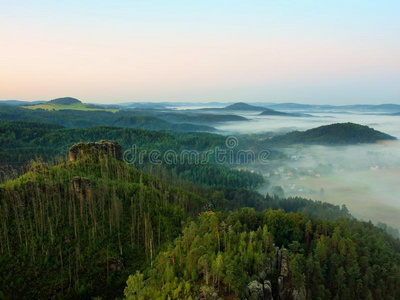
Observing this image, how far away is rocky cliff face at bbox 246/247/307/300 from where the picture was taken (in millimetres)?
63219

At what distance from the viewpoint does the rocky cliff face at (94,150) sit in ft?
516

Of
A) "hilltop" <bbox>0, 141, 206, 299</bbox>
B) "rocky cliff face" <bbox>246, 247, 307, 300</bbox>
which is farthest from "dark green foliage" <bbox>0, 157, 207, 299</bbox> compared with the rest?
"rocky cliff face" <bbox>246, 247, 307, 300</bbox>

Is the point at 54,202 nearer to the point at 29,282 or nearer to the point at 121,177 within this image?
the point at 29,282

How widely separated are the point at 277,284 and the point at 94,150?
398 ft

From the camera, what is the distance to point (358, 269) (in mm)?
100562

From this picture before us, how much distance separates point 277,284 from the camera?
7494 cm

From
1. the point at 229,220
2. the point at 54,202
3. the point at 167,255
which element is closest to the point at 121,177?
the point at 54,202

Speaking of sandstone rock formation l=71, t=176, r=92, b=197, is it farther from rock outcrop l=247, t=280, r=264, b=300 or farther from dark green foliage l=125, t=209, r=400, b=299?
rock outcrop l=247, t=280, r=264, b=300

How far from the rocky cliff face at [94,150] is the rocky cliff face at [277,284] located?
371 feet

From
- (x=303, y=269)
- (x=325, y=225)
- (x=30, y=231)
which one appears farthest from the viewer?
(x=325, y=225)

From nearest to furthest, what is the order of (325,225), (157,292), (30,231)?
(157,292)
(30,231)
(325,225)

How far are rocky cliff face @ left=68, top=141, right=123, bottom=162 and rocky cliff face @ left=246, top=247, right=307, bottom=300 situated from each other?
113170mm

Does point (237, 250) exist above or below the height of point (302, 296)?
above

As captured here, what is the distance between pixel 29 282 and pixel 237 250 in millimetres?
57518
